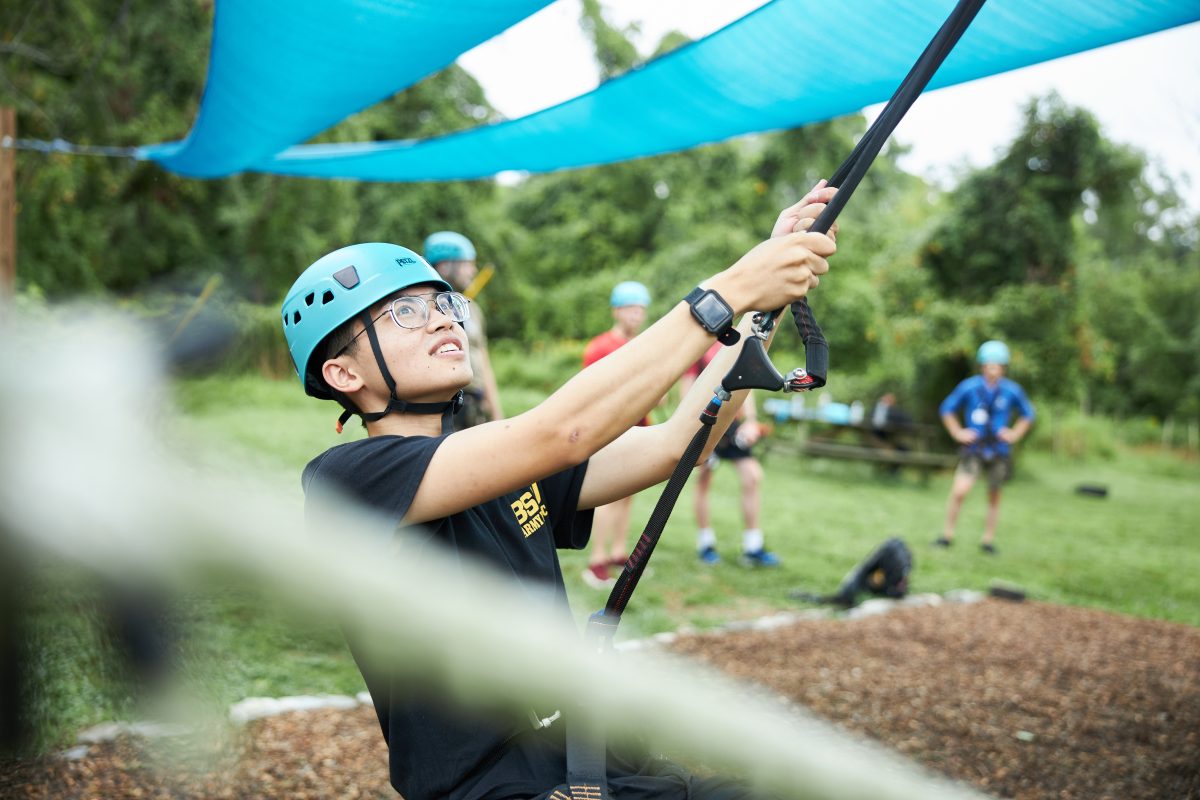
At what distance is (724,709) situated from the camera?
4.48m

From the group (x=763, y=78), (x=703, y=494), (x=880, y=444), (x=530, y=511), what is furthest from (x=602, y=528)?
(x=880, y=444)

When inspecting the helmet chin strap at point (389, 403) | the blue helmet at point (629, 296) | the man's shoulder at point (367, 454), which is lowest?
the man's shoulder at point (367, 454)

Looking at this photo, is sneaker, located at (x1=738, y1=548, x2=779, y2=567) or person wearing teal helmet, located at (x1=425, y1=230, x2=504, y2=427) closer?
person wearing teal helmet, located at (x1=425, y1=230, x2=504, y2=427)

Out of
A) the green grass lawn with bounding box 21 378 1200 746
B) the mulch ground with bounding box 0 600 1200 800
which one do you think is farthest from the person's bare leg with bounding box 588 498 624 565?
the mulch ground with bounding box 0 600 1200 800

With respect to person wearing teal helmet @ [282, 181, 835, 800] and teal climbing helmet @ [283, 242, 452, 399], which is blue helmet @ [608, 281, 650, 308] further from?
teal climbing helmet @ [283, 242, 452, 399]

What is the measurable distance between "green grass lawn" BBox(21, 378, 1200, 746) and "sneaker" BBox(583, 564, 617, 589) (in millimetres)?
87

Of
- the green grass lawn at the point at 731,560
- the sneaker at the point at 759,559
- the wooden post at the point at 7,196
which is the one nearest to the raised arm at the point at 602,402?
the green grass lawn at the point at 731,560

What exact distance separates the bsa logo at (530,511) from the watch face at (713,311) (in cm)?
69

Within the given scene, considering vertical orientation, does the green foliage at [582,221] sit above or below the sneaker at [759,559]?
above

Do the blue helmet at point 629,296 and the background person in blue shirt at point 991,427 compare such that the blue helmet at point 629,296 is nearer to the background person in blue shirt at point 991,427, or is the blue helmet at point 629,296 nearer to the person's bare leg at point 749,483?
the person's bare leg at point 749,483

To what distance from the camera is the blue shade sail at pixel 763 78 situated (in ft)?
9.86

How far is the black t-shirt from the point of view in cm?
165

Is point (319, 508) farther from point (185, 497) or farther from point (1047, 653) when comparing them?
point (1047, 653)

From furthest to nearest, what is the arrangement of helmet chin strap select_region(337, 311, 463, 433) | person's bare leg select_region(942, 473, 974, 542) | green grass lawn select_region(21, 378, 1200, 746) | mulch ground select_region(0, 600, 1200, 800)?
person's bare leg select_region(942, 473, 974, 542) → mulch ground select_region(0, 600, 1200, 800) → green grass lawn select_region(21, 378, 1200, 746) → helmet chin strap select_region(337, 311, 463, 433)
